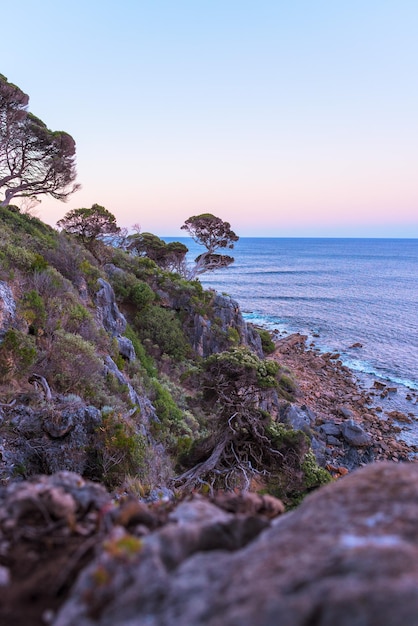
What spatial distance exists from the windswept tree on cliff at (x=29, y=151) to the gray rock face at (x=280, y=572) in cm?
2301

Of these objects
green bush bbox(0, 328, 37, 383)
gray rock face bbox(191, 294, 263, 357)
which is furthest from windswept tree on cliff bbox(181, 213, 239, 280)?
green bush bbox(0, 328, 37, 383)

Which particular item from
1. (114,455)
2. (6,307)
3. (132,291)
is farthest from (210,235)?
(114,455)

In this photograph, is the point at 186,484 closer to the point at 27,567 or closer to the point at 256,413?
the point at 256,413

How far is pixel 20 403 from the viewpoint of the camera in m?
8.00

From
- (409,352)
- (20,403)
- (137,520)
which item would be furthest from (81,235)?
(409,352)

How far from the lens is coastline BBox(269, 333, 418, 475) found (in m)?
20.4

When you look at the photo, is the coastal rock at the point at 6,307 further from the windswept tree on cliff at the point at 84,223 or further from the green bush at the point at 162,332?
the windswept tree on cliff at the point at 84,223

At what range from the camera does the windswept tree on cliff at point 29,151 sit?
19.9m

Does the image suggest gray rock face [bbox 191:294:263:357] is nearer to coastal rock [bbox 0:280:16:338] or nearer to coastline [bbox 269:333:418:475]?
coastline [bbox 269:333:418:475]

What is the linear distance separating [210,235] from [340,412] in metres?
21.3

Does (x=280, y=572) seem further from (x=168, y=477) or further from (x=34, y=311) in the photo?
(x=34, y=311)

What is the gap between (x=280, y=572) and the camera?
155cm

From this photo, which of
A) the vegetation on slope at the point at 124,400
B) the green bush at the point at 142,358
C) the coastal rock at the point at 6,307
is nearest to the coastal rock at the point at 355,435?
the vegetation on slope at the point at 124,400

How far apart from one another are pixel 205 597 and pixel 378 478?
1.33 m
